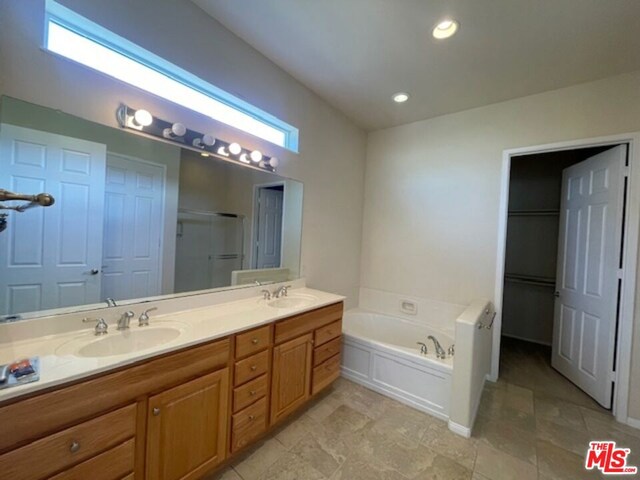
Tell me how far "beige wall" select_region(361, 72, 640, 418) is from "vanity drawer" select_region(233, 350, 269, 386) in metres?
2.10

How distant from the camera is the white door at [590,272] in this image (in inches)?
85.9

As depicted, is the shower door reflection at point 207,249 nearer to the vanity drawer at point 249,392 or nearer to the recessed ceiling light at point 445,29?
the vanity drawer at point 249,392

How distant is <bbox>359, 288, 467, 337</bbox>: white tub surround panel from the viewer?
2.87 m

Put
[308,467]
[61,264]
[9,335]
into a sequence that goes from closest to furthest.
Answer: [9,335] < [61,264] < [308,467]

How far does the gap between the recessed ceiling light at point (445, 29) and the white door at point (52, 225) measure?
7.23ft

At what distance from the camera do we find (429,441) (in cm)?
182

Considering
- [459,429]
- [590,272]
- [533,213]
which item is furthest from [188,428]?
[533,213]

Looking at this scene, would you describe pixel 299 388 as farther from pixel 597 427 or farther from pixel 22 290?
pixel 597 427

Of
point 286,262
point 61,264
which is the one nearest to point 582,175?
point 286,262

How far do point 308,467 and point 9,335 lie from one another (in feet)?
5.38

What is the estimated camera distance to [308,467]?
1.56m

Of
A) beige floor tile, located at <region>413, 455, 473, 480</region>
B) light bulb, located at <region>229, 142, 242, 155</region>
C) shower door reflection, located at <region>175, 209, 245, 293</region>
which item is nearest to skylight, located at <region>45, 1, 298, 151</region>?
light bulb, located at <region>229, 142, 242, 155</region>

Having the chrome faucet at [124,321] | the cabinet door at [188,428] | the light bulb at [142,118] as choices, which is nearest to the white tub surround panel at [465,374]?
the cabinet door at [188,428]

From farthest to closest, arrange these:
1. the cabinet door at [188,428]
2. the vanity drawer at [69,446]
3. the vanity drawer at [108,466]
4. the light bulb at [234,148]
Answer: the light bulb at [234,148]
the cabinet door at [188,428]
the vanity drawer at [108,466]
the vanity drawer at [69,446]
